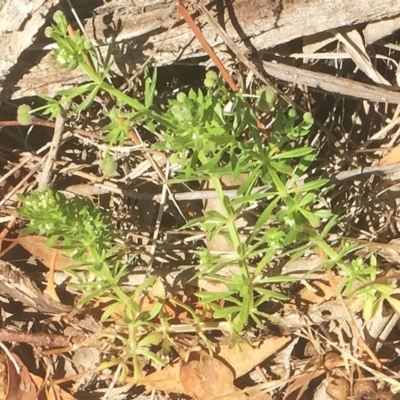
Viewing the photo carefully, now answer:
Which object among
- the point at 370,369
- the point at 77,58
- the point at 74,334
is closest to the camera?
the point at 77,58

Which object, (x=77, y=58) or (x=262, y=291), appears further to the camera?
(x=262, y=291)

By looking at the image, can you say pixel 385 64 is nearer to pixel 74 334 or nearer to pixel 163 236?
pixel 163 236

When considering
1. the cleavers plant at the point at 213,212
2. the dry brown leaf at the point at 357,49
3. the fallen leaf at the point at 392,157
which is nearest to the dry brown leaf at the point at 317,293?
the cleavers plant at the point at 213,212

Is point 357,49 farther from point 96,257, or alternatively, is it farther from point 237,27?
point 96,257

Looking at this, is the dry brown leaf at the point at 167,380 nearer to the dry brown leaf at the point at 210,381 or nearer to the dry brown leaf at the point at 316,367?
the dry brown leaf at the point at 210,381

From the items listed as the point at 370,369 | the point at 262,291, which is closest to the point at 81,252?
the point at 262,291

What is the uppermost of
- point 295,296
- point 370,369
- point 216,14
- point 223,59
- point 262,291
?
point 216,14

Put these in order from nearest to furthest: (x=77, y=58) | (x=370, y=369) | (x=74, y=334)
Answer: (x=77, y=58), (x=370, y=369), (x=74, y=334)
